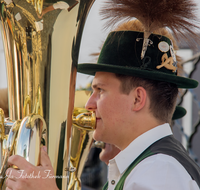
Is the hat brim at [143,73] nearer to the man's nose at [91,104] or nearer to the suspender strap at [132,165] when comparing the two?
the man's nose at [91,104]

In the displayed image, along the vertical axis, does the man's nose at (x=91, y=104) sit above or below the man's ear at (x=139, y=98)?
below

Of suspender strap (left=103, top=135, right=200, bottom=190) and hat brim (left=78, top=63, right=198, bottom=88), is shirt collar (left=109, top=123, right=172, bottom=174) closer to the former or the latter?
suspender strap (left=103, top=135, right=200, bottom=190)

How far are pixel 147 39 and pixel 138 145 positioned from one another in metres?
0.47

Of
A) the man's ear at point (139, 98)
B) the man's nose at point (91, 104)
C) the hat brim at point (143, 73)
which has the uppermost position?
the hat brim at point (143, 73)

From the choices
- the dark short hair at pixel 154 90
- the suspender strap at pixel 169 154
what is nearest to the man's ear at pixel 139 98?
the dark short hair at pixel 154 90

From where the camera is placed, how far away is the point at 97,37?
1327 mm

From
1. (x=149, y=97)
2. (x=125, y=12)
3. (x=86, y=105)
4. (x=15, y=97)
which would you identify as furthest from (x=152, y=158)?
(x=125, y=12)

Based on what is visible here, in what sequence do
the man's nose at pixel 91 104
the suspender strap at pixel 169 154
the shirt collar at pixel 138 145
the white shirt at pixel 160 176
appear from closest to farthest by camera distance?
the white shirt at pixel 160 176 < the suspender strap at pixel 169 154 < the shirt collar at pixel 138 145 < the man's nose at pixel 91 104

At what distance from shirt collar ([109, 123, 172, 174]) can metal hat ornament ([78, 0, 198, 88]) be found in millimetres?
226

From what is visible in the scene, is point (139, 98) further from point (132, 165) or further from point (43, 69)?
point (43, 69)

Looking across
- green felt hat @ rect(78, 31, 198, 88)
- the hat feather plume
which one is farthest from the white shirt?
the hat feather plume

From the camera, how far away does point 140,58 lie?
3.85 feet

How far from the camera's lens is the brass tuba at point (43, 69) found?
887 mm

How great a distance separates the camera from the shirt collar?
1121 millimetres
